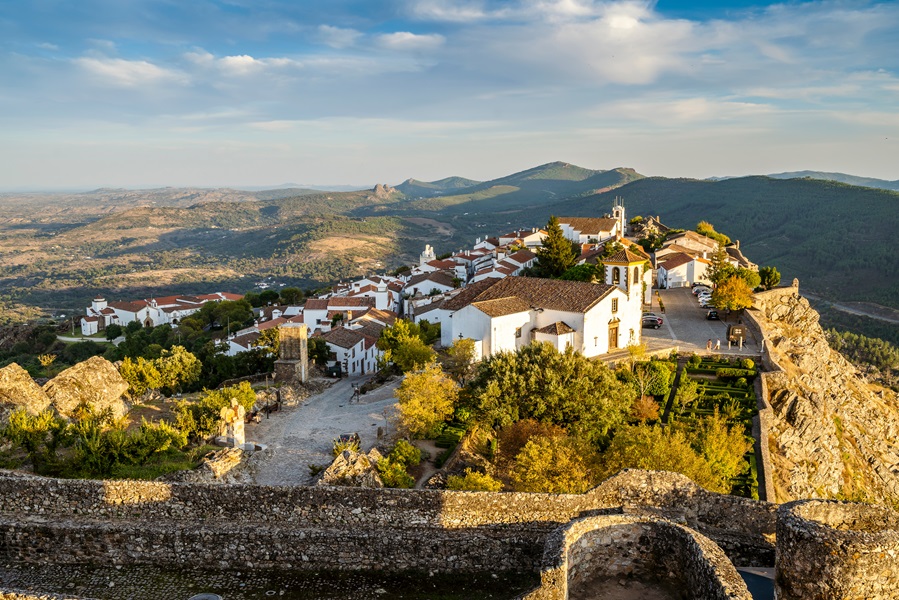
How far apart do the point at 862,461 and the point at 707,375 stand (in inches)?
331

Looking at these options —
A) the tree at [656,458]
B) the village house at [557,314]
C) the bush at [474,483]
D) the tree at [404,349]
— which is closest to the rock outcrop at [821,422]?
the tree at [656,458]

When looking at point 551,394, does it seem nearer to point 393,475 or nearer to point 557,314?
point 393,475

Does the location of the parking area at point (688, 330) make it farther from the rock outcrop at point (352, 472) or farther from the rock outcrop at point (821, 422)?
the rock outcrop at point (352, 472)

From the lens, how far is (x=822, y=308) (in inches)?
3666

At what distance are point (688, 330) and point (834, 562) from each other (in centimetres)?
3134

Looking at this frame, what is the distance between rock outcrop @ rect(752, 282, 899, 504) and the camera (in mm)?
26358

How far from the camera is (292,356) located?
119 ft

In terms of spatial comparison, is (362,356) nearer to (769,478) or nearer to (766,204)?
(769,478)

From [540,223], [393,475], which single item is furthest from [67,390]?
[540,223]

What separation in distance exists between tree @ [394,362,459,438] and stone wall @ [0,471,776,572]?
1049 centimetres

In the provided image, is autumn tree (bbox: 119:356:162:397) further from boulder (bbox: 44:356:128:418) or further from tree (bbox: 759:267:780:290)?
tree (bbox: 759:267:780:290)

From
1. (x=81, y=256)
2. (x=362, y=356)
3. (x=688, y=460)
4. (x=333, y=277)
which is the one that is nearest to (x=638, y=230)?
(x=362, y=356)

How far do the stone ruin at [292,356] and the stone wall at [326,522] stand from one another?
75.5ft

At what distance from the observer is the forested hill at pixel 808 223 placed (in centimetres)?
10194
